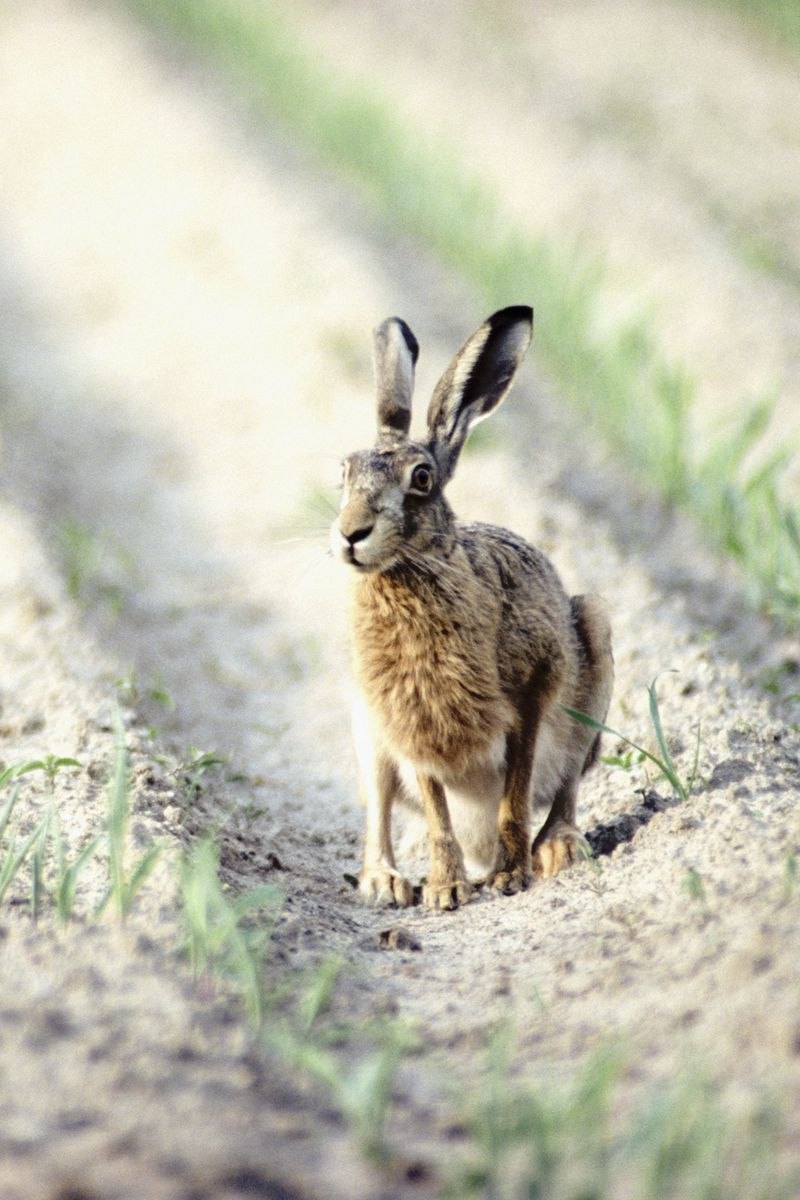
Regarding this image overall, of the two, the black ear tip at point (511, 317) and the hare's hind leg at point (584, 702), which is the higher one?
the black ear tip at point (511, 317)

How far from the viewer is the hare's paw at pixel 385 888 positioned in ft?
13.1

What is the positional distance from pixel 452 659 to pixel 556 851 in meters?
0.62

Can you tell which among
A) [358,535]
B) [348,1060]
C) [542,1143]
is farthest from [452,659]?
[542,1143]

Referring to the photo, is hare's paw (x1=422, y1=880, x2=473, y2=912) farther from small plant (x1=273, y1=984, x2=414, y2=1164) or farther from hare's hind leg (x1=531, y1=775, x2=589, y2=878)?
small plant (x1=273, y1=984, x2=414, y2=1164)

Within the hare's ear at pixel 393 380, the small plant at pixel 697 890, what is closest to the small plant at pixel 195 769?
the hare's ear at pixel 393 380

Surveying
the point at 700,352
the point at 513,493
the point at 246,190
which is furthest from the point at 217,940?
the point at 246,190

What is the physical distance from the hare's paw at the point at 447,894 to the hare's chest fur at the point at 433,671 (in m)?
0.31

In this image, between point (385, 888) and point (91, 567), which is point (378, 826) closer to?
point (385, 888)

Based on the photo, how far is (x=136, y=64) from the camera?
44.8ft

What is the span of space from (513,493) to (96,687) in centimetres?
220

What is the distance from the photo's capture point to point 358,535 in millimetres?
3717

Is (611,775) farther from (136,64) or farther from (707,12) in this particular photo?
(707,12)

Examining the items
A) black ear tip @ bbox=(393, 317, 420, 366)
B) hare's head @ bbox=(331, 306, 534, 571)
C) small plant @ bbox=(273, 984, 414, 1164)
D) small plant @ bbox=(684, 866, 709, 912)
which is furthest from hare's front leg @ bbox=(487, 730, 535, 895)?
black ear tip @ bbox=(393, 317, 420, 366)

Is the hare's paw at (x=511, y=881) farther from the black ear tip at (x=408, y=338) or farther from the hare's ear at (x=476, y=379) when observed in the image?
the black ear tip at (x=408, y=338)
